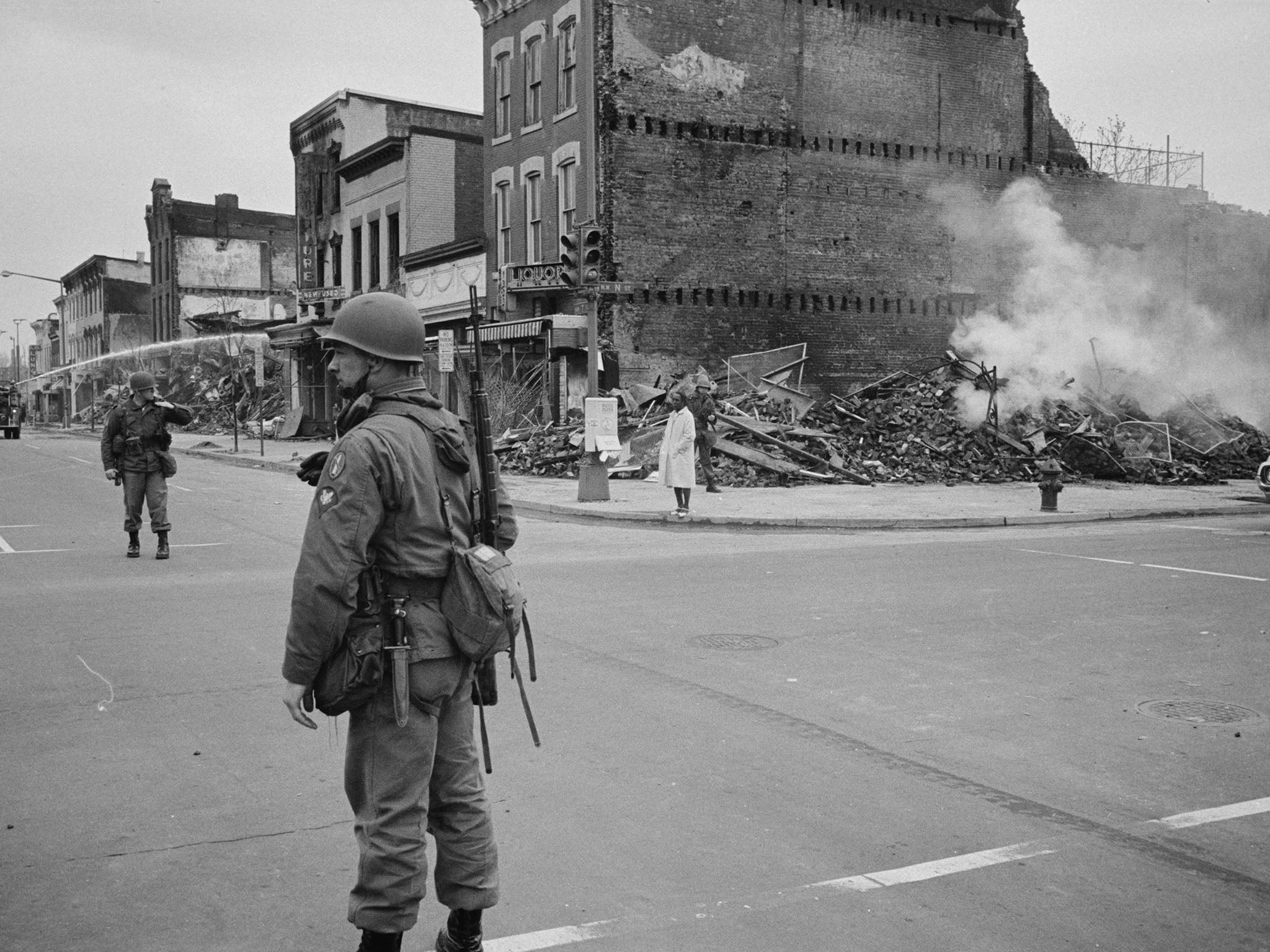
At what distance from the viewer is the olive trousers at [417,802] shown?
335cm

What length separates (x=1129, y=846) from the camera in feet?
14.7

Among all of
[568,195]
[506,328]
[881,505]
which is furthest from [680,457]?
[506,328]

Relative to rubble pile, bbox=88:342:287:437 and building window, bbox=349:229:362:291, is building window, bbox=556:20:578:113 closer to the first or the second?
building window, bbox=349:229:362:291

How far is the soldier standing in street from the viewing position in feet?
39.6

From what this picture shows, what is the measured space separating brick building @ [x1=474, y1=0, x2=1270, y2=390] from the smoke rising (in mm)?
563

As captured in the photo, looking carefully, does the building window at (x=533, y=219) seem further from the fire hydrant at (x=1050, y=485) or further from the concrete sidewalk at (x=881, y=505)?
the fire hydrant at (x=1050, y=485)

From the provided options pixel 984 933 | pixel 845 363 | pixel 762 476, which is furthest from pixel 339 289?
pixel 984 933

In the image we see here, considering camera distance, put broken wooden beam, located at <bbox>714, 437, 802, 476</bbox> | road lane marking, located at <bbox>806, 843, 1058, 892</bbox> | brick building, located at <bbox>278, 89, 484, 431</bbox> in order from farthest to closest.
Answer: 1. brick building, located at <bbox>278, 89, 484, 431</bbox>
2. broken wooden beam, located at <bbox>714, 437, 802, 476</bbox>
3. road lane marking, located at <bbox>806, 843, 1058, 892</bbox>

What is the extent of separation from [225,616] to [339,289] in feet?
110

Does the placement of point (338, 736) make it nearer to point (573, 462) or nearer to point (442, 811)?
point (442, 811)

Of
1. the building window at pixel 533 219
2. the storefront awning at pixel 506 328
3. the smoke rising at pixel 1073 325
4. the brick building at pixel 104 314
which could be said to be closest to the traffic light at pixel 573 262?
the smoke rising at pixel 1073 325

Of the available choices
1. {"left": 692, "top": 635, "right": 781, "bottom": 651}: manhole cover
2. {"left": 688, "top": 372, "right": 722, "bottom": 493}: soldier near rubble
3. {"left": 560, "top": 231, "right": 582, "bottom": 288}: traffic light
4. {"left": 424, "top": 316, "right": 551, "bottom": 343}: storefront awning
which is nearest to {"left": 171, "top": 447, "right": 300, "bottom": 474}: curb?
{"left": 424, "top": 316, "right": 551, "bottom": 343}: storefront awning

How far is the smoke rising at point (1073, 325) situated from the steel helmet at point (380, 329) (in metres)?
22.8

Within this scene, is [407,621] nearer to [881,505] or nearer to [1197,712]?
[1197,712]
